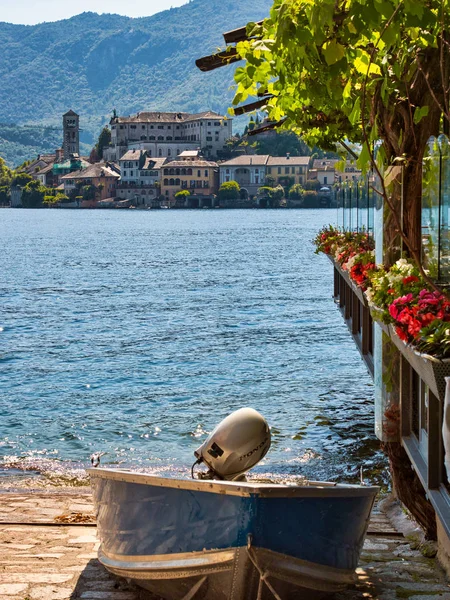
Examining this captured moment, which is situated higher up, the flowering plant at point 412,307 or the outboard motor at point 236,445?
the flowering plant at point 412,307

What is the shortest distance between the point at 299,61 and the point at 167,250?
77245 mm

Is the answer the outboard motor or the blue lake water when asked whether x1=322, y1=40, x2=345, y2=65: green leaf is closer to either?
the outboard motor

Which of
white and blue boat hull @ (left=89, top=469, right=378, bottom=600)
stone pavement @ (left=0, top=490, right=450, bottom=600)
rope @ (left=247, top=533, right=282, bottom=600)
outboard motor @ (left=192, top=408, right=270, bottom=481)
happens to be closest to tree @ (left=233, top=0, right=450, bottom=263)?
outboard motor @ (left=192, top=408, right=270, bottom=481)

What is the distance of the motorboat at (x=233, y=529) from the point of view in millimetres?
6582

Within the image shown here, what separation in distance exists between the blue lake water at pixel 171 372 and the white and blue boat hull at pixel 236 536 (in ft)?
24.5

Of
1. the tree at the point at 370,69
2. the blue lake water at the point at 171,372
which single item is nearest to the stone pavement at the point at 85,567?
the tree at the point at 370,69

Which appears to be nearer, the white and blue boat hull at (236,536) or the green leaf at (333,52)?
the white and blue boat hull at (236,536)

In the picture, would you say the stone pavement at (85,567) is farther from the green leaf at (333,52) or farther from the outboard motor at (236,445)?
the green leaf at (333,52)

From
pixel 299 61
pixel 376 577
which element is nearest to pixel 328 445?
pixel 376 577

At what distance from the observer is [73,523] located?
10.3 m

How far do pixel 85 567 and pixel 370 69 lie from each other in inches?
175

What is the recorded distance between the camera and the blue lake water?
54.8 ft

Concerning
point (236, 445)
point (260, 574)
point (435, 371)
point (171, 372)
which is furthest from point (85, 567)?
point (171, 372)

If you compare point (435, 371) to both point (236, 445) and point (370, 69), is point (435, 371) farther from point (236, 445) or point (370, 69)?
point (370, 69)
